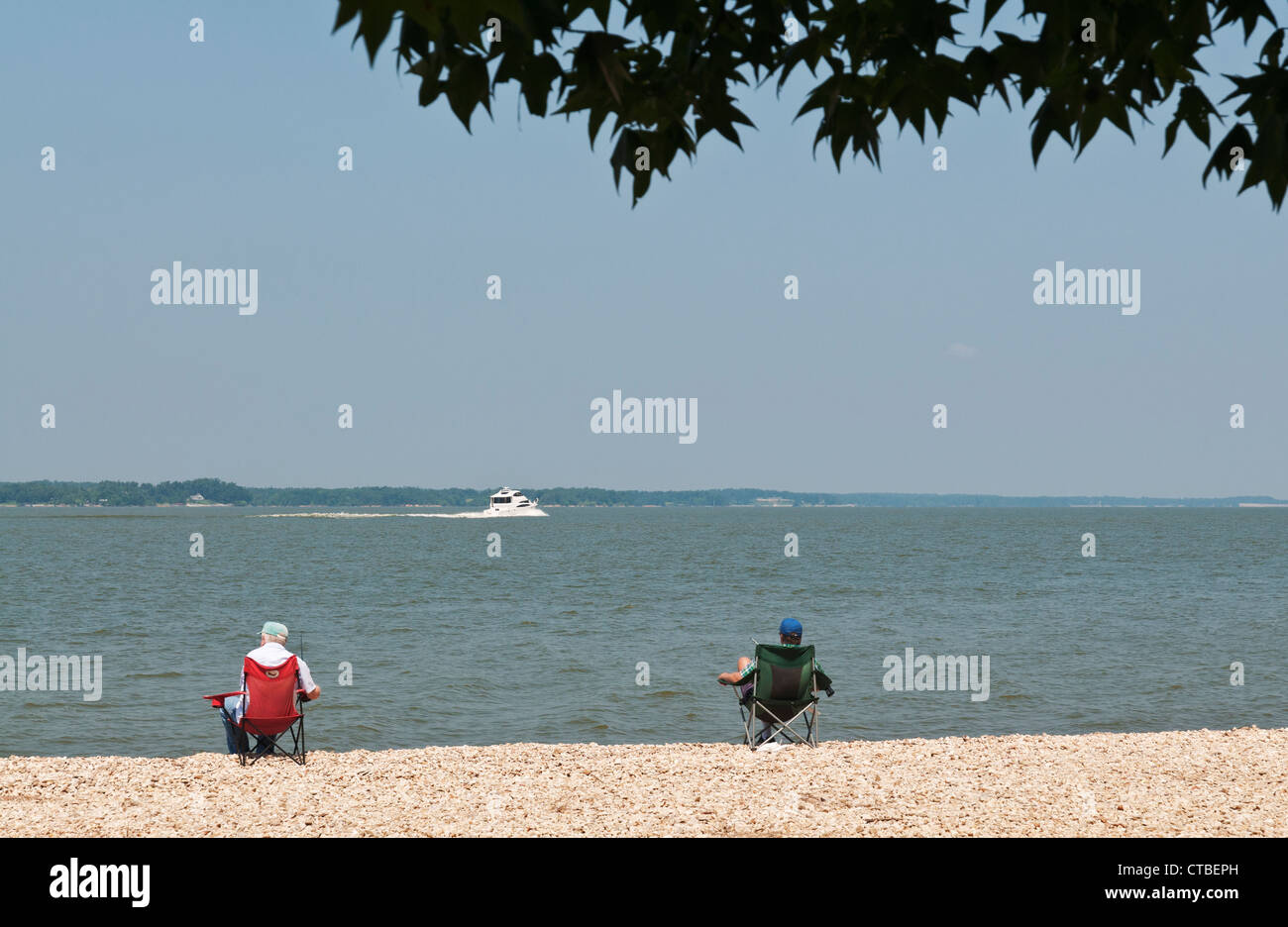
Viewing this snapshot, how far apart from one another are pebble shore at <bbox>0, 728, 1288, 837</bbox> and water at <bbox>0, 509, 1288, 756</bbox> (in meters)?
3.46

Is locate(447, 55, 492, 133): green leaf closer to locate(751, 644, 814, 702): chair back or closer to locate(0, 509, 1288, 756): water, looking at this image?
locate(751, 644, 814, 702): chair back

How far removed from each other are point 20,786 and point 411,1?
7418mm

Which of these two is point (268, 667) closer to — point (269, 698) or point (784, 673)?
point (269, 698)

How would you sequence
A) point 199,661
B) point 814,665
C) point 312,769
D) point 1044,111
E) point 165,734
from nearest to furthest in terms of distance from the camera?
1. point 1044,111
2. point 312,769
3. point 814,665
4. point 165,734
5. point 199,661

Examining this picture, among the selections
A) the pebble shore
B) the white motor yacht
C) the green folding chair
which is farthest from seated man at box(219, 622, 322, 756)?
the white motor yacht

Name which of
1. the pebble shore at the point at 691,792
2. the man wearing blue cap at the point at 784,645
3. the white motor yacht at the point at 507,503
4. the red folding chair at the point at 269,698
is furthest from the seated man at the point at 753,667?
the white motor yacht at the point at 507,503

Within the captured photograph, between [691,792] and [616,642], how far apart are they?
14371 millimetres

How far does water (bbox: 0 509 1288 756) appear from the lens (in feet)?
43.1

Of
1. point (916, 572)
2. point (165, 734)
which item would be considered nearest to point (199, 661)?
point (165, 734)

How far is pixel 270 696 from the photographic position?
8.62 metres

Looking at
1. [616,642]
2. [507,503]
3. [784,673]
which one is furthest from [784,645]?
[507,503]

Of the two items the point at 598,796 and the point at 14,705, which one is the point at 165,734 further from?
the point at 598,796
